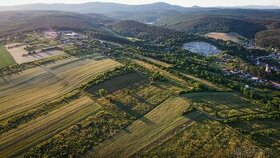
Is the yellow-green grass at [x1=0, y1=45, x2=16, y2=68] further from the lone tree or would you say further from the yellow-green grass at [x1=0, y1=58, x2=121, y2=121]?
the lone tree

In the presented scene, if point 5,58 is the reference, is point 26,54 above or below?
above

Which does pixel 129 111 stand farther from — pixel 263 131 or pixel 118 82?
pixel 263 131

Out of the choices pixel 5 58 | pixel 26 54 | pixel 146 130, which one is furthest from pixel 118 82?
pixel 5 58

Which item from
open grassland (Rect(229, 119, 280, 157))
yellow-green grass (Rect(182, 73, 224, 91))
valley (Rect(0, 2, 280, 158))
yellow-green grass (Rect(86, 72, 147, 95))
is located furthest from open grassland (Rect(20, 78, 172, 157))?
open grassland (Rect(229, 119, 280, 157))

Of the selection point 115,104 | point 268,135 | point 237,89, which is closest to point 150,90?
point 115,104

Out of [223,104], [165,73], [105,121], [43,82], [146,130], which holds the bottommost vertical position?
[43,82]
